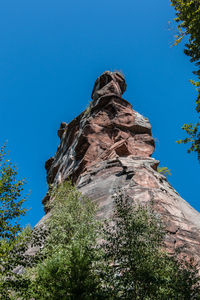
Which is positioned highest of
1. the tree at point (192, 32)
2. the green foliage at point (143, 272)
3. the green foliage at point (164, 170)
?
the green foliage at point (164, 170)

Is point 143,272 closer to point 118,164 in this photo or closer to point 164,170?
point 118,164

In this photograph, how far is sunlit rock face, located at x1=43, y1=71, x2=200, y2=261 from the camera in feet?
45.7

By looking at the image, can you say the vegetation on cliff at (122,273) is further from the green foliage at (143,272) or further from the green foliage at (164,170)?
the green foliage at (164,170)

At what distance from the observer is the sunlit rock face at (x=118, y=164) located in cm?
1393

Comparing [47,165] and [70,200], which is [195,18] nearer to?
[70,200]

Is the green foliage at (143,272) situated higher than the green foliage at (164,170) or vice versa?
the green foliage at (164,170)

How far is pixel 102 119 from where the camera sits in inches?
1277

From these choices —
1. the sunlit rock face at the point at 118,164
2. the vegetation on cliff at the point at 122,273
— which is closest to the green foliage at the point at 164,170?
the sunlit rock face at the point at 118,164

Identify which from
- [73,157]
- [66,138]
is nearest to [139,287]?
[73,157]

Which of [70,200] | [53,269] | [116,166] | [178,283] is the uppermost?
[116,166]

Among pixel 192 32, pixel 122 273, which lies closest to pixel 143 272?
pixel 122 273

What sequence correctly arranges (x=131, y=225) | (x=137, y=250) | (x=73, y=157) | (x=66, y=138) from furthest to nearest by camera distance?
(x=66, y=138) → (x=73, y=157) → (x=131, y=225) → (x=137, y=250)

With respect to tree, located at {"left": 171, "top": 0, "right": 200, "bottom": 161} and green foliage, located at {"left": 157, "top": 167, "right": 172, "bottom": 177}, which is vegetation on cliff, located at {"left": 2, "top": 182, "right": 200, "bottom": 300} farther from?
green foliage, located at {"left": 157, "top": 167, "right": 172, "bottom": 177}

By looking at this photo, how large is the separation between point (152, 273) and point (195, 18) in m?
12.8
